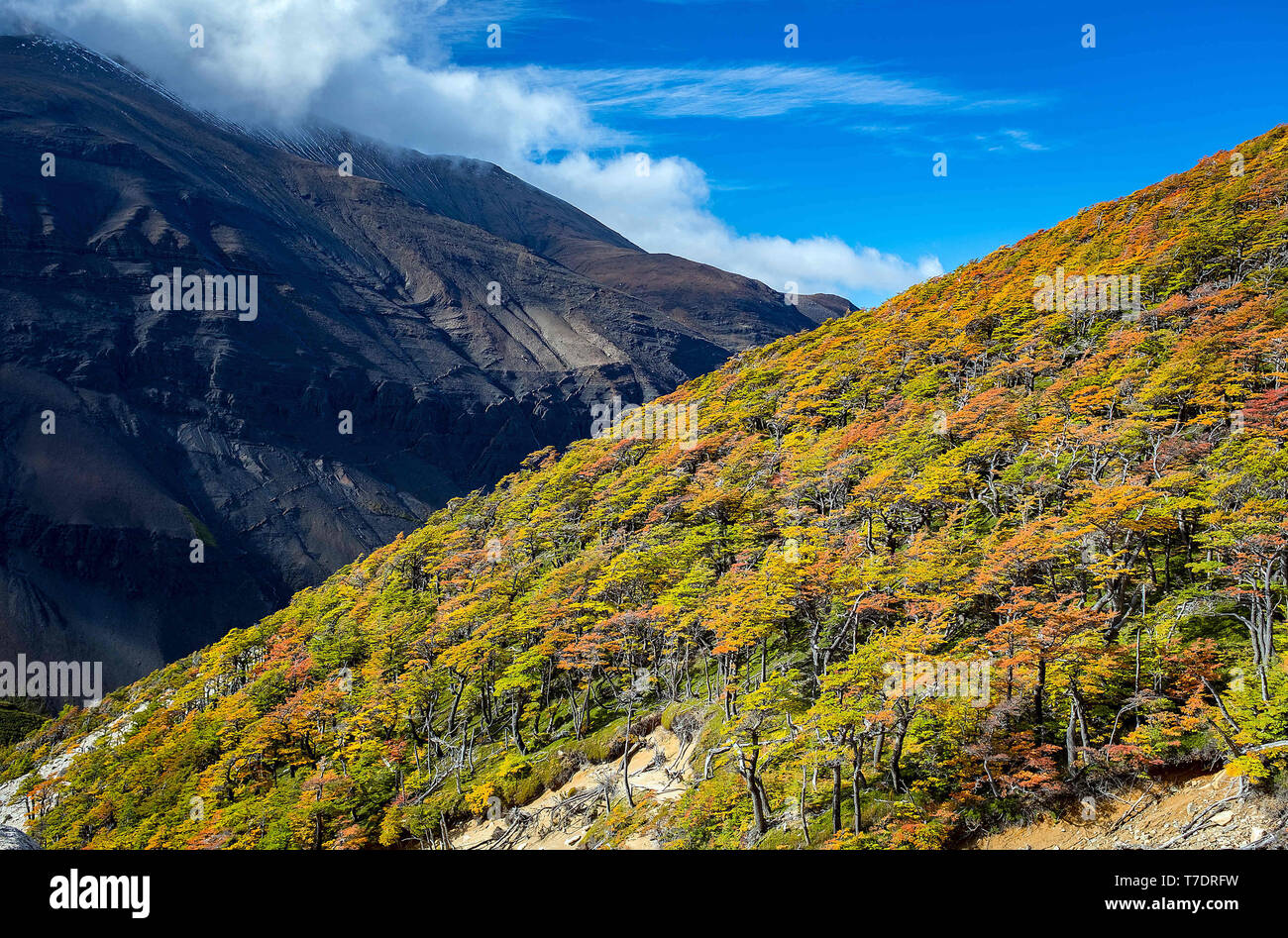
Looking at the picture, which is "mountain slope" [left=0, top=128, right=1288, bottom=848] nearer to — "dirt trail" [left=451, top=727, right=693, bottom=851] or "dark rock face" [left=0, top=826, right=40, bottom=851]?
"dirt trail" [left=451, top=727, right=693, bottom=851]

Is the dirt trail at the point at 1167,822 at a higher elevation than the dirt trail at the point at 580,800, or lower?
higher

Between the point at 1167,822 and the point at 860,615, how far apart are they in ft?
35.2

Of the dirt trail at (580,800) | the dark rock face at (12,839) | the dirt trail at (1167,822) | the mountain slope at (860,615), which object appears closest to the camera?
the dark rock face at (12,839)

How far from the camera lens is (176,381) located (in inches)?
7288

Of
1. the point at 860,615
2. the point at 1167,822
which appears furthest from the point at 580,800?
the point at 1167,822

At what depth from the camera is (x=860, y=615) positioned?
90.6 feet

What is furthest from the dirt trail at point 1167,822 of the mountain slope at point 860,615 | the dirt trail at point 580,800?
Result: the dirt trail at point 580,800

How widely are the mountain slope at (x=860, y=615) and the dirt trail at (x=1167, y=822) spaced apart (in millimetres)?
526

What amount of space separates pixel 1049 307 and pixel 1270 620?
36.0 m

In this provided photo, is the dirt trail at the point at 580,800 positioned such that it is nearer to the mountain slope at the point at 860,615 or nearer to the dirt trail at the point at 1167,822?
the mountain slope at the point at 860,615

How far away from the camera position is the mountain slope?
831 inches

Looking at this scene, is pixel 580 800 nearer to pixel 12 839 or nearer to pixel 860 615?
pixel 860 615

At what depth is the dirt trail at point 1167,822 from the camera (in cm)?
1716
